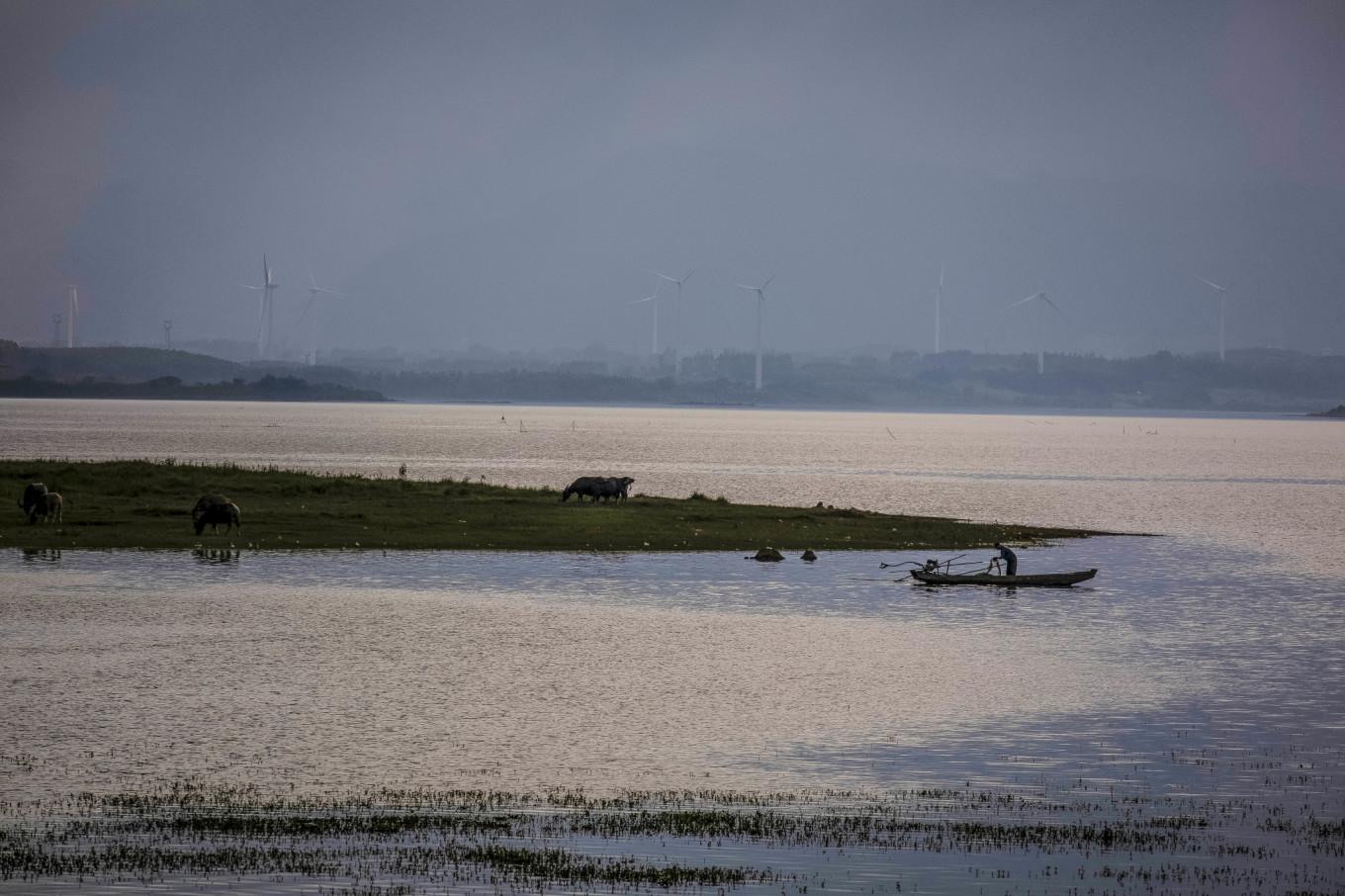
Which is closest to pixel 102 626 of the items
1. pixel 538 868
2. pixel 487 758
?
pixel 487 758

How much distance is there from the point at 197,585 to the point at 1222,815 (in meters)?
33.0

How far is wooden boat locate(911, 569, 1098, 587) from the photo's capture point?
182 feet

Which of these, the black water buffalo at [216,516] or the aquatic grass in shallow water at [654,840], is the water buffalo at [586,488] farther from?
the aquatic grass in shallow water at [654,840]

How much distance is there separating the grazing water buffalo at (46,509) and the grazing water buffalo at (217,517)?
524 cm

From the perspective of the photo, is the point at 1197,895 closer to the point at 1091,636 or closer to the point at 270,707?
the point at 270,707

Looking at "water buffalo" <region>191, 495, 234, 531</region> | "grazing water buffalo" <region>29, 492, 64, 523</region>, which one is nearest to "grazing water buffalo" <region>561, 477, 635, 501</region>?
"water buffalo" <region>191, 495, 234, 531</region>

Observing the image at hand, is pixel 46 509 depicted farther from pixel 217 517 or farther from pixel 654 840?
pixel 654 840

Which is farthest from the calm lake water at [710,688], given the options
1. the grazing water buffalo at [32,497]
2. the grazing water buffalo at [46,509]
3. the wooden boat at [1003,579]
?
the grazing water buffalo at [32,497]

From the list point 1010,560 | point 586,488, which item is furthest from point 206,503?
point 1010,560

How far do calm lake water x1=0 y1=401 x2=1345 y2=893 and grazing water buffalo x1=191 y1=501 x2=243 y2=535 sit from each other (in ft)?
13.3

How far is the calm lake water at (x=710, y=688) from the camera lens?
25422 millimetres

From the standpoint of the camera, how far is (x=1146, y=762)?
2859 centimetres

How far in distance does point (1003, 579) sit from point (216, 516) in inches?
1144

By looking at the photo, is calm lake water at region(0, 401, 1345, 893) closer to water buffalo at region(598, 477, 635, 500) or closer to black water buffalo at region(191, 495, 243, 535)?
black water buffalo at region(191, 495, 243, 535)
